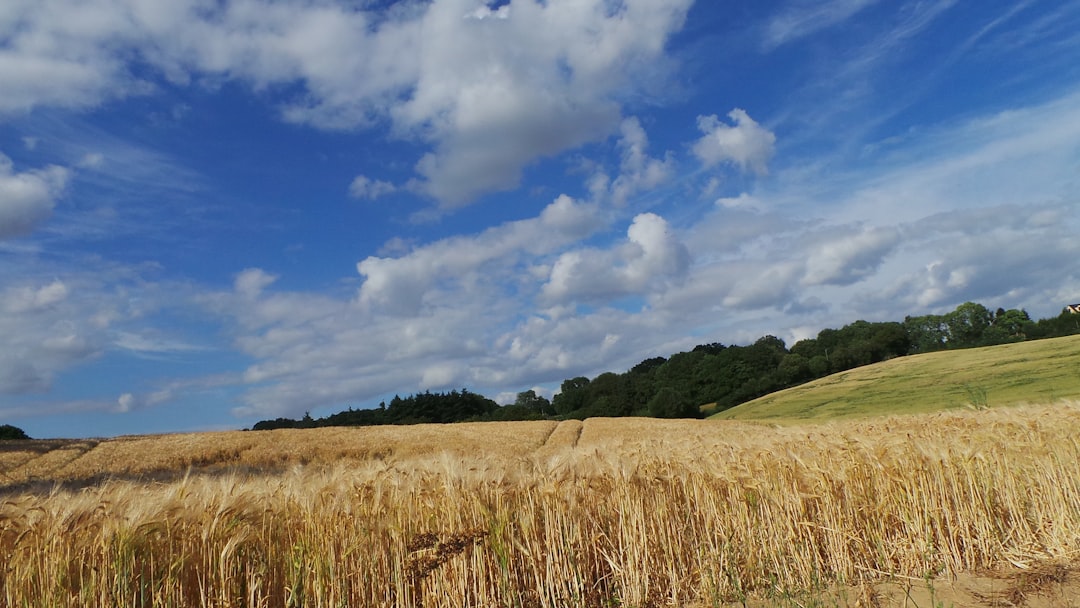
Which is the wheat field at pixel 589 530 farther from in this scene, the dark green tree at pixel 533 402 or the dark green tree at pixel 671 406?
the dark green tree at pixel 533 402

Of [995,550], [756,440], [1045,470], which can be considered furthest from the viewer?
[756,440]

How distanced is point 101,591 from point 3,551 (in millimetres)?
781

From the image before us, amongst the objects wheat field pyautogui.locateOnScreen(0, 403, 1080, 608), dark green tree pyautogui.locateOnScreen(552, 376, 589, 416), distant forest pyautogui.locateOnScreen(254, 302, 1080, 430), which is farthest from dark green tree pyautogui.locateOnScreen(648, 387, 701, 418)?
wheat field pyautogui.locateOnScreen(0, 403, 1080, 608)

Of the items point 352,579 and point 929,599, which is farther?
point 929,599

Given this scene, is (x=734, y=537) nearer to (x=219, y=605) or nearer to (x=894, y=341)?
(x=219, y=605)

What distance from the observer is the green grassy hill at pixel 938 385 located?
2880 cm

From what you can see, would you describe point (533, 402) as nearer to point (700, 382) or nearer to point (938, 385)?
point (700, 382)

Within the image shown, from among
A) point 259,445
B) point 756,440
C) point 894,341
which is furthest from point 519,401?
point 756,440

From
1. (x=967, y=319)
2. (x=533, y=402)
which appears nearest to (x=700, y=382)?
(x=533, y=402)

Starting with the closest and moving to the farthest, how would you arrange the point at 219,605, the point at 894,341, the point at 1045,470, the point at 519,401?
the point at 219,605 < the point at 1045,470 < the point at 894,341 < the point at 519,401

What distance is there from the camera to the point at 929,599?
5406 mm

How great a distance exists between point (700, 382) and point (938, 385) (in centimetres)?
3008

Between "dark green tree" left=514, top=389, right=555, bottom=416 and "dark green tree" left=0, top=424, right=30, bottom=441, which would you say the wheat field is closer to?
"dark green tree" left=0, top=424, right=30, bottom=441

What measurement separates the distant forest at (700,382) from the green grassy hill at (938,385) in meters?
9.55
